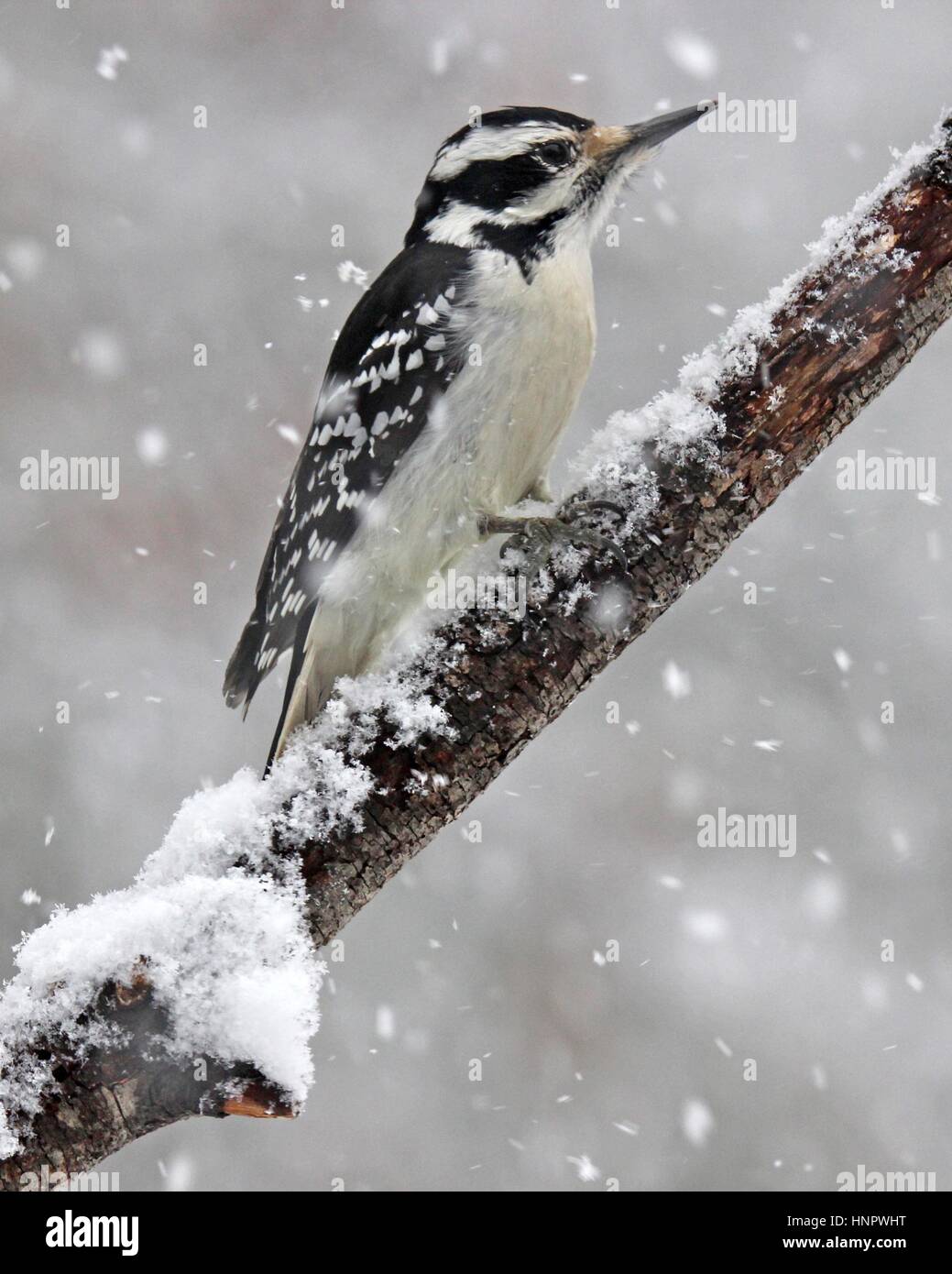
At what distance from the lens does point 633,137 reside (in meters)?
2.70

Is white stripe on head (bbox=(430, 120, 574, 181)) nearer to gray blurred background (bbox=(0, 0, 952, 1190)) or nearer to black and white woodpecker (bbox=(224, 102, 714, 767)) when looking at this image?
black and white woodpecker (bbox=(224, 102, 714, 767))

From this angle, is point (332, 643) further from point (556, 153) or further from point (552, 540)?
point (556, 153)

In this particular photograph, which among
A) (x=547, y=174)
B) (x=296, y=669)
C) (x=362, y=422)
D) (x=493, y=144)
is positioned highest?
(x=493, y=144)

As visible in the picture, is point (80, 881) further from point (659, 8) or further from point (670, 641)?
point (659, 8)

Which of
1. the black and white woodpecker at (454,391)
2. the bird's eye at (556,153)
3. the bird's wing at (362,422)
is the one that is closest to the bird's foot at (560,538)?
the black and white woodpecker at (454,391)

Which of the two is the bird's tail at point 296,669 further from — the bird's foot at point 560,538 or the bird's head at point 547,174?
the bird's head at point 547,174

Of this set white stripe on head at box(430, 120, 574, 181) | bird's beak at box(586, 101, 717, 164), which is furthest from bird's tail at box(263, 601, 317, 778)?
bird's beak at box(586, 101, 717, 164)

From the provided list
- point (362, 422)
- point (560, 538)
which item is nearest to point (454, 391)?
point (362, 422)

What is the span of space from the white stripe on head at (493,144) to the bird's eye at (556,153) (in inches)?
0.5

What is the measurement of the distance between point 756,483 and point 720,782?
3117 millimetres

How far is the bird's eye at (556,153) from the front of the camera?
2719mm

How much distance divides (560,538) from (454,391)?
2.25ft

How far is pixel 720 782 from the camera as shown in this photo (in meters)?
5.03

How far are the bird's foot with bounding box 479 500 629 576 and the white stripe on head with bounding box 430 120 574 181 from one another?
3.43 ft
